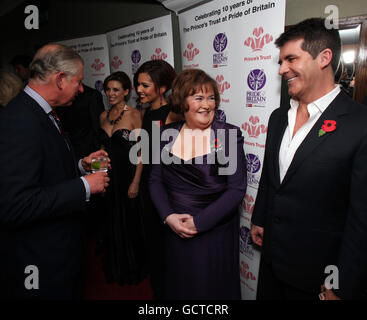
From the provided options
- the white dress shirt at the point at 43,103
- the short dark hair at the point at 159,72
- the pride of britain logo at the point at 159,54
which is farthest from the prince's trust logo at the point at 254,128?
the pride of britain logo at the point at 159,54

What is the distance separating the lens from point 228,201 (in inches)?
65.2

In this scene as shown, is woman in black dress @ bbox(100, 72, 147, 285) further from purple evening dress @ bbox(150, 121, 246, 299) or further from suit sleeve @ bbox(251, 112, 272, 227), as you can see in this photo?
suit sleeve @ bbox(251, 112, 272, 227)

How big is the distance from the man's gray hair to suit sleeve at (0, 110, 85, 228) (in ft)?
0.87

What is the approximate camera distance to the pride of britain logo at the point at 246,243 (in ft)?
7.30

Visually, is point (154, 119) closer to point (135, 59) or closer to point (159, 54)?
point (159, 54)

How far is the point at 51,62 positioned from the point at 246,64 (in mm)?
1311

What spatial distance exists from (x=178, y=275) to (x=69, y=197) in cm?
91

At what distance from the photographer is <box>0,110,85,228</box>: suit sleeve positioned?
46.3 inches

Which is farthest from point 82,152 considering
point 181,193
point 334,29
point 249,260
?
point 334,29

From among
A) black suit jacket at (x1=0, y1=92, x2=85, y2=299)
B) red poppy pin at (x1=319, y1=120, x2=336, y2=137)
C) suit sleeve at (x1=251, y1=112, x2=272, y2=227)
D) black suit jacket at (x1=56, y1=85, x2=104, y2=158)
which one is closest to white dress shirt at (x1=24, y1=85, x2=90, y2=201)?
black suit jacket at (x1=0, y1=92, x2=85, y2=299)

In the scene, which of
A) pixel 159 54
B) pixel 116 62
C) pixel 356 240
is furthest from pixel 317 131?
pixel 116 62

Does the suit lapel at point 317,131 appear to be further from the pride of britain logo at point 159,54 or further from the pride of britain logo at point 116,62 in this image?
the pride of britain logo at point 116,62

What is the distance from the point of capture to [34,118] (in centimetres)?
127
